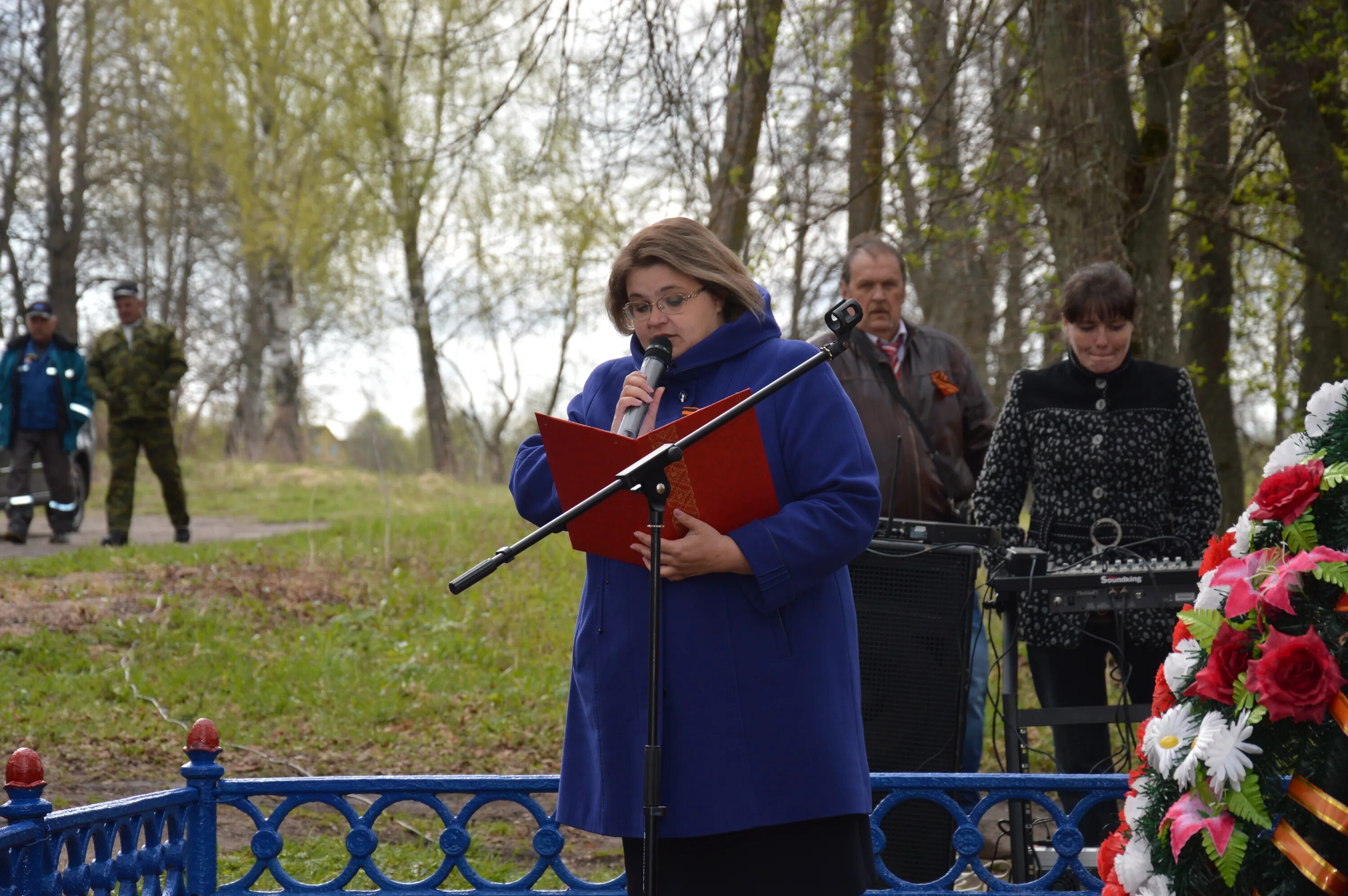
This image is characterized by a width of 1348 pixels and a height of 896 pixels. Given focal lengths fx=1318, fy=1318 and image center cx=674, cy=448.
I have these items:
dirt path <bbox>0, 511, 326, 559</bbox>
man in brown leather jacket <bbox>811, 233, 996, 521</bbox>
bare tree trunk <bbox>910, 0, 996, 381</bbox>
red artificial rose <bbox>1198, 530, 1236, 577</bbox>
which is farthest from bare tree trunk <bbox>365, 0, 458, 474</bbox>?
red artificial rose <bbox>1198, 530, 1236, 577</bbox>

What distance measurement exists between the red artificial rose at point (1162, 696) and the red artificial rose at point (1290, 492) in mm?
386

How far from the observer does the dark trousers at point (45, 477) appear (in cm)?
1149

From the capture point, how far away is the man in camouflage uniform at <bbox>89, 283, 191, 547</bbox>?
11133mm

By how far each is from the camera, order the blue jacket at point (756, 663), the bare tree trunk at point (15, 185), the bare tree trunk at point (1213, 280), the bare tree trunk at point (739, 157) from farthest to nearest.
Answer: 1. the bare tree trunk at point (15, 185)
2. the bare tree trunk at point (1213, 280)
3. the bare tree trunk at point (739, 157)
4. the blue jacket at point (756, 663)

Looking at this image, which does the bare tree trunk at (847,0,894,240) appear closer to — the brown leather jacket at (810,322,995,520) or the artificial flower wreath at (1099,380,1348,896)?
the brown leather jacket at (810,322,995,520)

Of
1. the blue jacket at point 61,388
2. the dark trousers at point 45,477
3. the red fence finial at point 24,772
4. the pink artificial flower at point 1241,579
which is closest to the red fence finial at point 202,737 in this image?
the red fence finial at point 24,772

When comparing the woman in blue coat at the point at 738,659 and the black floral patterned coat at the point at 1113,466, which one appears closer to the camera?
the woman in blue coat at the point at 738,659

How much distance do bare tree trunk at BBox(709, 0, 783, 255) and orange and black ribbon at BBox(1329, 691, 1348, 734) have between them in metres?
6.33

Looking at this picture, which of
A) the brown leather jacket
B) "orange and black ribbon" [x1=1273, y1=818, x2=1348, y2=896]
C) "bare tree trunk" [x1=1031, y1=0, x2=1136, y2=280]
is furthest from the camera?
"bare tree trunk" [x1=1031, y1=0, x2=1136, y2=280]

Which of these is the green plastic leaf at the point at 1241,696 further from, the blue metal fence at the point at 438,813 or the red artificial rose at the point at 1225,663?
the blue metal fence at the point at 438,813

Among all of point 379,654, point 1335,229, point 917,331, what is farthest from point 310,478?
point 917,331

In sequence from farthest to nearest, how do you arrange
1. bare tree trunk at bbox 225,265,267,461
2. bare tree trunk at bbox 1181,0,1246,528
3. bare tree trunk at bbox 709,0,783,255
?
bare tree trunk at bbox 225,265,267,461 → bare tree trunk at bbox 1181,0,1246,528 → bare tree trunk at bbox 709,0,783,255

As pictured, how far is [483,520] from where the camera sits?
1288cm

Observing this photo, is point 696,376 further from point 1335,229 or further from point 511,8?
point 1335,229
